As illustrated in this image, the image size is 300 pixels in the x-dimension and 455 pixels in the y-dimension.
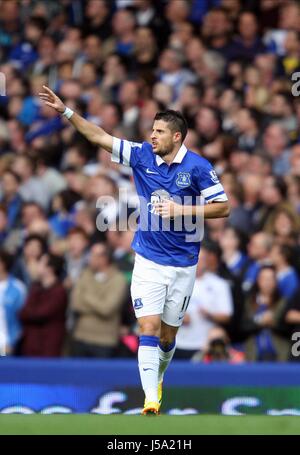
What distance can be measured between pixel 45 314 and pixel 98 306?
575mm

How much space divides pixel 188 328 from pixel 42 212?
108 inches

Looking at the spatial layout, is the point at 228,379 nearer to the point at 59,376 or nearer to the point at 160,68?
the point at 59,376

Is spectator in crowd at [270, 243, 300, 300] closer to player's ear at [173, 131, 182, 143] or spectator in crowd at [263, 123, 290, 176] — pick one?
spectator in crowd at [263, 123, 290, 176]

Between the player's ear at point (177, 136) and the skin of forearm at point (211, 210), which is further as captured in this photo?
the player's ear at point (177, 136)

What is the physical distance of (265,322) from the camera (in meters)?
12.4

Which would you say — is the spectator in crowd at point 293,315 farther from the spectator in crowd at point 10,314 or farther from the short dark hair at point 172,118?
the short dark hair at point 172,118

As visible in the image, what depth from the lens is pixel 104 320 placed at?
42.2ft

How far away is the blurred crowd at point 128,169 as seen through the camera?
1262 cm

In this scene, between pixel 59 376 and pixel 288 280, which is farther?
pixel 288 280

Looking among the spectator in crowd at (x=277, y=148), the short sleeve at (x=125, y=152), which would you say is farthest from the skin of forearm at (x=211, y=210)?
the spectator in crowd at (x=277, y=148)

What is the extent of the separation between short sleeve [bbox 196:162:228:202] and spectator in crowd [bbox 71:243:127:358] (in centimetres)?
355

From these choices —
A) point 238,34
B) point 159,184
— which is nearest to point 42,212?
point 238,34

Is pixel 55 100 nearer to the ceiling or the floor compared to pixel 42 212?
nearer to the floor

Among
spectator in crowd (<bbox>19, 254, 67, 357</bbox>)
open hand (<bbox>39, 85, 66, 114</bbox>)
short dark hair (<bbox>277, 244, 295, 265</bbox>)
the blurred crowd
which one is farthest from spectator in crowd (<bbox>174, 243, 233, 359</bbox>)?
open hand (<bbox>39, 85, 66, 114</bbox>)
